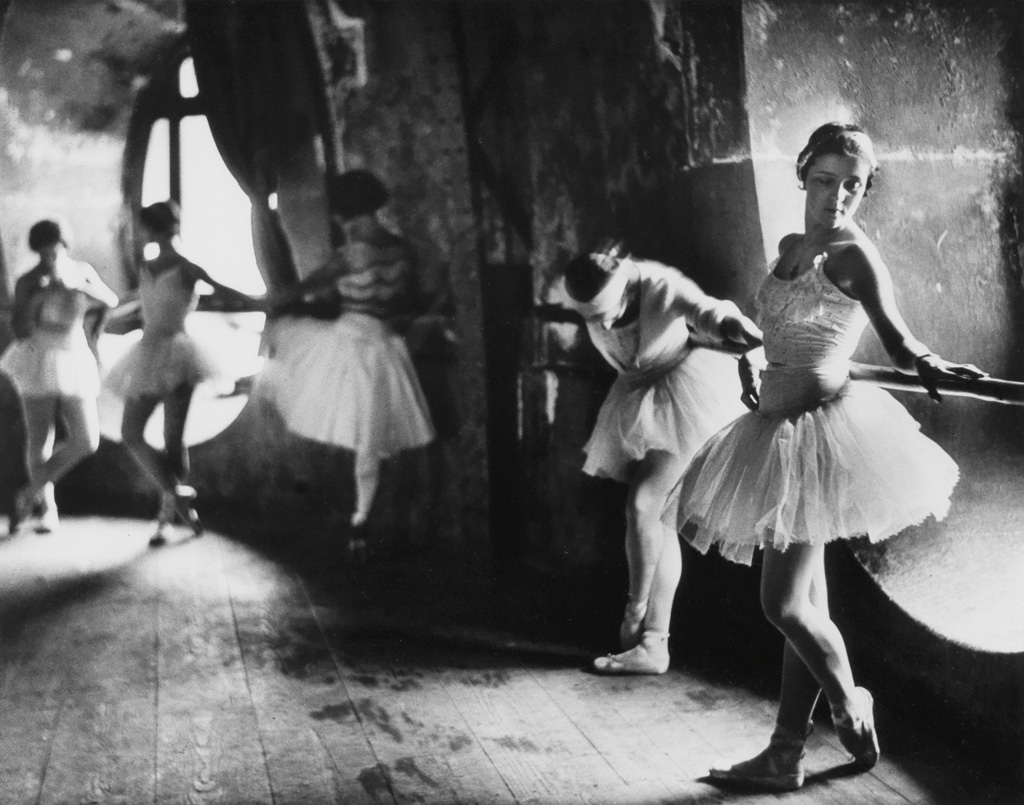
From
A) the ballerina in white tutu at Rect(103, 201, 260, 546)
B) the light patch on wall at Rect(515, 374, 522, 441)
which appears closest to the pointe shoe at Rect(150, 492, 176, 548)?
the ballerina in white tutu at Rect(103, 201, 260, 546)

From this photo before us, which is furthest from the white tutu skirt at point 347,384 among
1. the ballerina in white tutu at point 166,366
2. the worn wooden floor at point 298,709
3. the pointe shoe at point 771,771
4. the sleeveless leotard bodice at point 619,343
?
the pointe shoe at point 771,771

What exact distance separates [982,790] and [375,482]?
1720 mm

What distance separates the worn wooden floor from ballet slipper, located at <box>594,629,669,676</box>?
4 centimetres

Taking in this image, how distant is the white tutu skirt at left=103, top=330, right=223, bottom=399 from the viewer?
2721 mm

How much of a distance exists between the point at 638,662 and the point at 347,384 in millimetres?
1135

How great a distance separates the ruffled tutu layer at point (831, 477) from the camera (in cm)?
212

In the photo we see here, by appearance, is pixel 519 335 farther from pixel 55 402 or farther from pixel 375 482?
pixel 55 402

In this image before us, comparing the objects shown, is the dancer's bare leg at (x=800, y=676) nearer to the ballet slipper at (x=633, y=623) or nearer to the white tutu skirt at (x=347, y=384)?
the ballet slipper at (x=633, y=623)

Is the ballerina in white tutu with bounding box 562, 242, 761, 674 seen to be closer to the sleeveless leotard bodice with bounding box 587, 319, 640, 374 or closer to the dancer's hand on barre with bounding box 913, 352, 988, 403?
the sleeveless leotard bodice with bounding box 587, 319, 640, 374

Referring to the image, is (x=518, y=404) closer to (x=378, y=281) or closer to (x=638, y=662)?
(x=378, y=281)

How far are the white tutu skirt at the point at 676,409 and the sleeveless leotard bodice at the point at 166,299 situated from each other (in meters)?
1.22

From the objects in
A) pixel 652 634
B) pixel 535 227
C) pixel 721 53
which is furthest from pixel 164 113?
pixel 652 634

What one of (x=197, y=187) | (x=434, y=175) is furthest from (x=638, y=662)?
(x=197, y=187)

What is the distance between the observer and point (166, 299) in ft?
9.02
